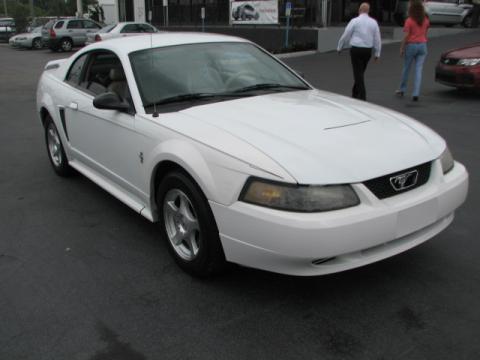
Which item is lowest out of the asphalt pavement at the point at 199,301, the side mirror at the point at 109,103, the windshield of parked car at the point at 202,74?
the asphalt pavement at the point at 199,301

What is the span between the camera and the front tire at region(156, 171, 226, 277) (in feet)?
10.1

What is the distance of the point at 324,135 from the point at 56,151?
11.7 ft

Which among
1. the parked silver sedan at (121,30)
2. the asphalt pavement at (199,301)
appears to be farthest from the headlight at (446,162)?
the parked silver sedan at (121,30)

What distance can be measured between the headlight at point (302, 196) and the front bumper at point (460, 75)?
7.84m

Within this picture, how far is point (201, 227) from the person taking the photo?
309 centimetres

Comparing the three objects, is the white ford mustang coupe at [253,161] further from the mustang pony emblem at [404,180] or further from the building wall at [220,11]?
the building wall at [220,11]

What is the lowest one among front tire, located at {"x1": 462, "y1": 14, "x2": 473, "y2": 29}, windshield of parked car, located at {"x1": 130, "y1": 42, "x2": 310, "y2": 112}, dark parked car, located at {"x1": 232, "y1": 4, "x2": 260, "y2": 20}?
windshield of parked car, located at {"x1": 130, "y1": 42, "x2": 310, "y2": 112}

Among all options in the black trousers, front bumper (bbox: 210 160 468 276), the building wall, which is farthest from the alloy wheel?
Answer: the building wall

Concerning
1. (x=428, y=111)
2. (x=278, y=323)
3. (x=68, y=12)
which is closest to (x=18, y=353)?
(x=278, y=323)

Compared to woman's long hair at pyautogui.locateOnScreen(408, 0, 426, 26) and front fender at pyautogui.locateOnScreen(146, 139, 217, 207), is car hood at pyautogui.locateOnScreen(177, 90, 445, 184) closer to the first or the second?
front fender at pyautogui.locateOnScreen(146, 139, 217, 207)

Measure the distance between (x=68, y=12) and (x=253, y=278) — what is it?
5581cm

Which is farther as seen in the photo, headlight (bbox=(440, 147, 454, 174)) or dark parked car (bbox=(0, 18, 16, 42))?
dark parked car (bbox=(0, 18, 16, 42))

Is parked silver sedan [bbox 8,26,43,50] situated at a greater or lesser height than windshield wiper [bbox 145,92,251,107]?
lesser

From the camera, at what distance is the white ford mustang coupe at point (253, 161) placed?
2.75m
